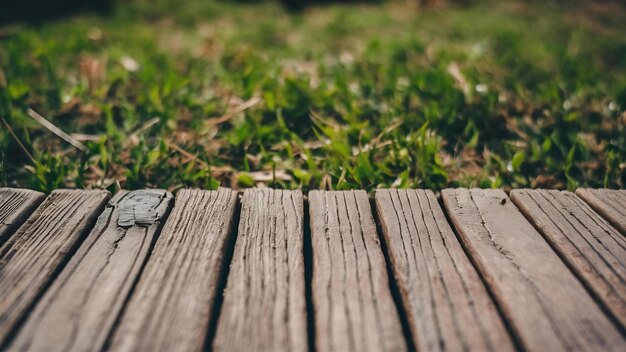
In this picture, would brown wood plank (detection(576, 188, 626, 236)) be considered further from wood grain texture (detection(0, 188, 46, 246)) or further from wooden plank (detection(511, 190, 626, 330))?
wood grain texture (detection(0, 188, 46, 246))

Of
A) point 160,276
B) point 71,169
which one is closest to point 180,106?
point 71,169

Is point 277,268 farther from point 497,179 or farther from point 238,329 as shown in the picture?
point 497,179

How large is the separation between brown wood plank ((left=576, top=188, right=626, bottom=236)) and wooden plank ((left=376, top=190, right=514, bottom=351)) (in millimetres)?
547

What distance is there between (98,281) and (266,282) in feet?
1.41

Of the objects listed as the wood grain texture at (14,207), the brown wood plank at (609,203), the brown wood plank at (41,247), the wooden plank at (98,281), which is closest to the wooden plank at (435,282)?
the brown wood plank at (609,203)

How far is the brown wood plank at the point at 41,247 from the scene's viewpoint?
3.86 feet

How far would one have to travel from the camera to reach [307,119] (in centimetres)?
245

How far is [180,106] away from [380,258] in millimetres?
1609

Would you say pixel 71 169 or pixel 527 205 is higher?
pixel 527 205

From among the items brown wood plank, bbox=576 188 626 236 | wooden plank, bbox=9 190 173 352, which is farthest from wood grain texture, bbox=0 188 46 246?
brown wood plank, bbox=576 188 626 236

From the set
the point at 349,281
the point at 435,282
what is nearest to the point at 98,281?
the point at 349,281

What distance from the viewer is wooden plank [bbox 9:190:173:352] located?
42.7 inches

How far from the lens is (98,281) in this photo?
124cm

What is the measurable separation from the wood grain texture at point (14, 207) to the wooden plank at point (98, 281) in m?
0.25
